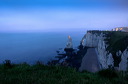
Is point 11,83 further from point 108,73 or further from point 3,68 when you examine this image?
point 108,73

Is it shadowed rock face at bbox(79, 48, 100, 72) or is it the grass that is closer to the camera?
the grass

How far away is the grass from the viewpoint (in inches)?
203

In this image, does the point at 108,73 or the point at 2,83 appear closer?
the point at 2,83

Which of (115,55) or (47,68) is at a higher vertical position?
(47,68)

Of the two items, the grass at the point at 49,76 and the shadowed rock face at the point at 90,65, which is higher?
the grass at the point at 49,76

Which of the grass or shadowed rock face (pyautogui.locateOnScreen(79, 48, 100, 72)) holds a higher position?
the grass

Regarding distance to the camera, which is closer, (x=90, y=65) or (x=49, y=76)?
(x=49, y=76)

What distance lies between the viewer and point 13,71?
22.6 feet

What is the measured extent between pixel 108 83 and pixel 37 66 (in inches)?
159

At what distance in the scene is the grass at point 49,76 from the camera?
5.16 meters

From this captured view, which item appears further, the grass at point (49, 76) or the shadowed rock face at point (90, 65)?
the shadowed rock face at point (90, 65)

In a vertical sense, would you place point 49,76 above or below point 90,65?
above

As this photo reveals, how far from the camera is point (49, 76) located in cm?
599

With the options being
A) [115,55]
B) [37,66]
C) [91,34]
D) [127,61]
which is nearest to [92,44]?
[91,34]
